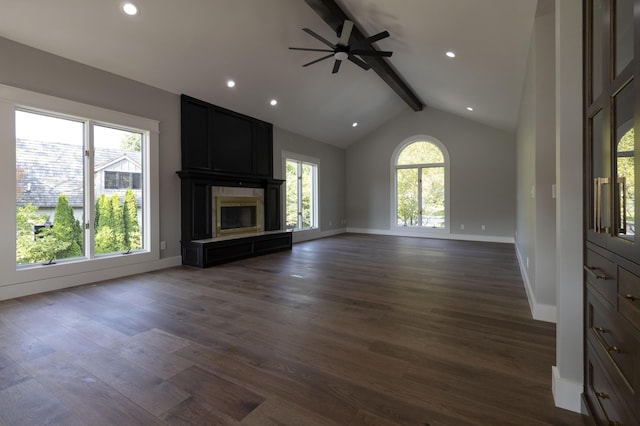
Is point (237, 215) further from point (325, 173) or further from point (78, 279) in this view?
point (325, 173)

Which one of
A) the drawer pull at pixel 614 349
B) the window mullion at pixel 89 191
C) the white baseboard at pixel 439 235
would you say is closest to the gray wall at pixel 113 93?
the window mullion at pixel 89 191

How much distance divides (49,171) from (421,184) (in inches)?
310

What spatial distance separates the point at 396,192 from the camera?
9.00 m

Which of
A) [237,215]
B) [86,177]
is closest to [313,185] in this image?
[237,215]

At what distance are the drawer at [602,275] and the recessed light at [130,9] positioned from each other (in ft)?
14.7

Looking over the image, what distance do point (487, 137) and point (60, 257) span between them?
873 cm

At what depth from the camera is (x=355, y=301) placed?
3209 millimetres

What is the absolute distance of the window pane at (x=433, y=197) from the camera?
27.6 feet

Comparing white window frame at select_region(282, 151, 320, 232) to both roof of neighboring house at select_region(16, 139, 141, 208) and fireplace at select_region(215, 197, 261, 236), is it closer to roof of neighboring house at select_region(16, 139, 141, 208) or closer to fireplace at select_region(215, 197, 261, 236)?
fireplace at select_region(215, 197, 261, 236)

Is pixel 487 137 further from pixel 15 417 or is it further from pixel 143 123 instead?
pixel 15 417

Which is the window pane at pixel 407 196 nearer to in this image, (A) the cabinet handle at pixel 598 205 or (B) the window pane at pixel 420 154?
(B) the window pane at pixel 420 154

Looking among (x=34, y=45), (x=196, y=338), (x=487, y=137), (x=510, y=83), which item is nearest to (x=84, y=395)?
(x=196, y=338)

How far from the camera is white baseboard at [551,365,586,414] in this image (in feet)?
4.89

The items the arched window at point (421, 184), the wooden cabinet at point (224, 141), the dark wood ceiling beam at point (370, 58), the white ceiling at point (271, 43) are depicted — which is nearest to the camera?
the white ceiling at point (271, 43)
